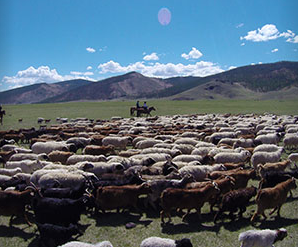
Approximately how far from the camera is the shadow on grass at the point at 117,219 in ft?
23.2

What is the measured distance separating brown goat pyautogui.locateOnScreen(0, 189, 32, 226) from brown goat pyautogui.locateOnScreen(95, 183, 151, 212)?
1953 mm

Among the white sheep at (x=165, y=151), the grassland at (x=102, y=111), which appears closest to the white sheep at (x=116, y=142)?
the white sheep at (x=165, y=151)

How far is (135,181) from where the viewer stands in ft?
28.0

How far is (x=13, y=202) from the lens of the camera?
689 cm

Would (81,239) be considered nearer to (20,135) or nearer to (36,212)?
(36,212)

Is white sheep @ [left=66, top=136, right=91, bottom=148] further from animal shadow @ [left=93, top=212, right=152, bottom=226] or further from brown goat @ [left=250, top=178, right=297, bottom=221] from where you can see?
brown goat @ [left=250, top=178, right=297, bottom=221]

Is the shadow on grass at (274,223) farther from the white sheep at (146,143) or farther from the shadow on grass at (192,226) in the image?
the white sheep at (146,143)

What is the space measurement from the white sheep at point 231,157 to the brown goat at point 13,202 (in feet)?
25.5

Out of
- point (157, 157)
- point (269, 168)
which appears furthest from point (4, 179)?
point (269, 168)

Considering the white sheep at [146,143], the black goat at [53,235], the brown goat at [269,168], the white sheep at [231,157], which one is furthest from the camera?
the white sheep at [146,143]

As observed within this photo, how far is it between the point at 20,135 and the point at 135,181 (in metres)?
13.7

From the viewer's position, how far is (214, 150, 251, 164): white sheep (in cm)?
1131

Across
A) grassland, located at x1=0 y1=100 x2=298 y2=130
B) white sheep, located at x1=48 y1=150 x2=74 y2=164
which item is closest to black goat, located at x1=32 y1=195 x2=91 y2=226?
white sheep, located at x1=48 y1=150 x2=74 y2=164

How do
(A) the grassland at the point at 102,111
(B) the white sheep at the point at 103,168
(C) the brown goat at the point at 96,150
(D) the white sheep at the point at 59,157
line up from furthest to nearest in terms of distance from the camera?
1. (A) the grassland at the point at 102,111
2. (C) the brown goat at the point at 96,150
3. (D) the white sheep at the point at 59,157
4. (B) the white sheep at the point at 103,168
